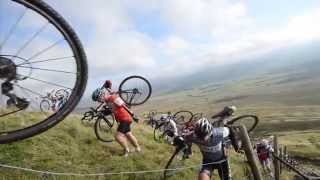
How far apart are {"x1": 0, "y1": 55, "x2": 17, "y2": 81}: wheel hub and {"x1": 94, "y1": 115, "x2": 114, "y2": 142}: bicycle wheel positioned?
13994 mm

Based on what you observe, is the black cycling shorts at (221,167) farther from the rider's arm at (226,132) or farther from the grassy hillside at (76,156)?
the grassy hillside at (76,156)

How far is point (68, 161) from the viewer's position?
15.8 m

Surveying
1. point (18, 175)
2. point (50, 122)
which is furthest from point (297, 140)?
point (50, 122)

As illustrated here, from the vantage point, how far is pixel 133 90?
20.4 m

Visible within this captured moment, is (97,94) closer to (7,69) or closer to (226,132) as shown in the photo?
(226,132)

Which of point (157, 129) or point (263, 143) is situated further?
point (263, 143)

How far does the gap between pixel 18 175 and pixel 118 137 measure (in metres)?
3.43

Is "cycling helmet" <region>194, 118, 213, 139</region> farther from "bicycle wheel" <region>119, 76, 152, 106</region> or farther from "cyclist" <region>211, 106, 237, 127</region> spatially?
"bicycle wheel" <region>119, 76, 152, 106</region>

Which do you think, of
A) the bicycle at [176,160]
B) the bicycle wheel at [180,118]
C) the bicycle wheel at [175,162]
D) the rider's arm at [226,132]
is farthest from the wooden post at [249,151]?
the bicycle wheel at [180,118]

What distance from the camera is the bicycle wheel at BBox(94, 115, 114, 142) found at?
18156 millimetres

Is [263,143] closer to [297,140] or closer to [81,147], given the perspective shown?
[81,147]

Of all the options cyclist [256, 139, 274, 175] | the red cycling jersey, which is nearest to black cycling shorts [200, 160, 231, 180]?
the red cycling jersey

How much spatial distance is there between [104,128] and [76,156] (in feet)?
9.18

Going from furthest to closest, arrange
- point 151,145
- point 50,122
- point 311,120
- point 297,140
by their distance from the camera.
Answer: point 311,120
point 297,140
point 151,145
point 50,122
